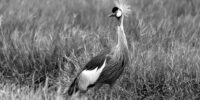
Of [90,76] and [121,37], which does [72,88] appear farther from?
[121,37]

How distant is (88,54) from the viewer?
6.11 metres

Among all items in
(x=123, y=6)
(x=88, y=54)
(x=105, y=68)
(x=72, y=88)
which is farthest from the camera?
(x=88, y=54)

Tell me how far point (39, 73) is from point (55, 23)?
1.61 metres

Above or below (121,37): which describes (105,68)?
below

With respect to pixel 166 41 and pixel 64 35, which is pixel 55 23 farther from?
pixel 166 41

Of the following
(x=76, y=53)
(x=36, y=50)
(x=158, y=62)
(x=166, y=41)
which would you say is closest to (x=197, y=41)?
(x=166, y=41)

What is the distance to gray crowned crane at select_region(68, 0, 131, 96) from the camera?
17.6 feet

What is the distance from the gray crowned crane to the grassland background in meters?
0.18

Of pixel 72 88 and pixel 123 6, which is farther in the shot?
pixel 123 6

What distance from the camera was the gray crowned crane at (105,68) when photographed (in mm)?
5375

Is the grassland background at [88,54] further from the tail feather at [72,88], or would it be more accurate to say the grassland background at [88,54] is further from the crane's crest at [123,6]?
the crane's crest at [123,6]

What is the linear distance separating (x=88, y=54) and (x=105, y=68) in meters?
0.79

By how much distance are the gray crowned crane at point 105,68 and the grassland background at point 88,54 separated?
177 mm

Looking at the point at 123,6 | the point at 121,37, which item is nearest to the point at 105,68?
the point at 121,37
